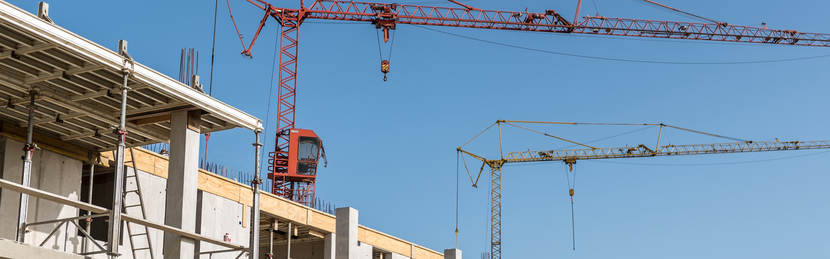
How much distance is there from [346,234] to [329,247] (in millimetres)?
941

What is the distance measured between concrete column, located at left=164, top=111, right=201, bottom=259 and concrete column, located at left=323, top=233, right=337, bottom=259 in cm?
1371

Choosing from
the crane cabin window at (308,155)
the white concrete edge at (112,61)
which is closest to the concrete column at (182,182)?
the white concrete edge at (112,61)

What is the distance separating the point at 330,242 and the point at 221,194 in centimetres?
739

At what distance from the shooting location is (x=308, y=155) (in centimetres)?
8181

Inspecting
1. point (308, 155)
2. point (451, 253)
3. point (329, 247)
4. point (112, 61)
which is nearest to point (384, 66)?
point (308, 155)

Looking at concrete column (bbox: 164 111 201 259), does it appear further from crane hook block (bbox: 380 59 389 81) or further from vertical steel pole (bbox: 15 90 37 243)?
crane hook block (bbox: 380 59 389 81)

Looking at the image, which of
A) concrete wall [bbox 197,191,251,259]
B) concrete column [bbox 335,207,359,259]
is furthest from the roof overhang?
concrete column [bbox 335,207,359,259]

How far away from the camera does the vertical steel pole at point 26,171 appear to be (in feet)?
78.4

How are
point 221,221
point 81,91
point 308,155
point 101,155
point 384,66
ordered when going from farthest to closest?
point 384,66, point 308,155, point 221,221, point 101,155, point 81,91

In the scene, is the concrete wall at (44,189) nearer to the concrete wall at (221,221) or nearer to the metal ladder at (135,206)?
the metal ladder at (135,206)

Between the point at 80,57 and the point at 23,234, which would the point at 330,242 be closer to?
the point at 23,234

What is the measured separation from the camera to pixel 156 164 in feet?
101

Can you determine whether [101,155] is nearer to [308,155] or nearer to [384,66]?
[308,155]

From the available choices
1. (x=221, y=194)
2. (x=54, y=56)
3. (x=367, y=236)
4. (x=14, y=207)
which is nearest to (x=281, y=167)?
(x=367, y=236)
